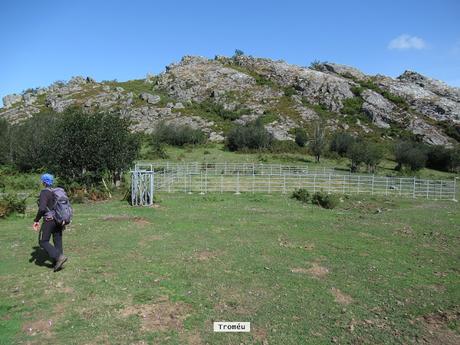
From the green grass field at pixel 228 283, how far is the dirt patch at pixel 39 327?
31 mm

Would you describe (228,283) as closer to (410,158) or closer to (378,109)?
(410,158)

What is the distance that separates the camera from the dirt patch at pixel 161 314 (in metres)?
6.34

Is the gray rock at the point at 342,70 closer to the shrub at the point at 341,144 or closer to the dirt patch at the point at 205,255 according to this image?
the shrub at the point at 341,144

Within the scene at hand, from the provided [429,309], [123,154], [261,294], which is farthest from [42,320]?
[123,154]

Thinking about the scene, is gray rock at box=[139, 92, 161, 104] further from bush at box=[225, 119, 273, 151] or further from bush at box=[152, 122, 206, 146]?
bush at box=[225, 119, 273, 151]

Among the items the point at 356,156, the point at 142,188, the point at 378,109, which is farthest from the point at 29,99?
the point at 142,188

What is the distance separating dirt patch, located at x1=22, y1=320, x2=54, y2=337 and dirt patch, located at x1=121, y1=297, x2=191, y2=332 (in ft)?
3.73

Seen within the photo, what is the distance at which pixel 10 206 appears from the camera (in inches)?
606

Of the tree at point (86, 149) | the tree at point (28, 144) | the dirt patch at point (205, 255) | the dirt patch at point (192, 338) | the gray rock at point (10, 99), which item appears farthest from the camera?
the gray rock at point (10, 99)

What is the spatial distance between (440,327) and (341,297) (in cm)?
176

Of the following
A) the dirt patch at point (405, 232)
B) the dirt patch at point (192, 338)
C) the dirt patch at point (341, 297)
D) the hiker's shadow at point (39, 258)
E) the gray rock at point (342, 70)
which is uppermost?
the gray rock at point (342, 70)

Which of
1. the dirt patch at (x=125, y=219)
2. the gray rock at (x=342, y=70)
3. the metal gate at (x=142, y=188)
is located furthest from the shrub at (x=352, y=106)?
the dirt patch at (x=125, y=219)

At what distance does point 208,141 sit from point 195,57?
168 ft

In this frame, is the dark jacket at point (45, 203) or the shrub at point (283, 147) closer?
the dark jacket at point (45, 203)
